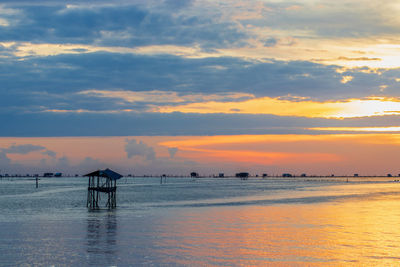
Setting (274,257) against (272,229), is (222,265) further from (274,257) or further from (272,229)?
(272,229)

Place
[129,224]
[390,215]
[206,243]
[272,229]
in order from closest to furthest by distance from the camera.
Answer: [206,243] → [272,229] → [129,224] → [390,215]

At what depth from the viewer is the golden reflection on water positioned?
86.7 ft

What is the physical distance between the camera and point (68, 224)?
42688 millimetres

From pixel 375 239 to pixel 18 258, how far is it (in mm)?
22936

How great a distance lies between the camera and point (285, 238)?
1309 inches

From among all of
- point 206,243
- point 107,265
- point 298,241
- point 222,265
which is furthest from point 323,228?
point 107,265

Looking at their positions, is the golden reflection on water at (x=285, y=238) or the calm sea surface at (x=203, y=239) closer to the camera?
the calm sea surface at (x=203, y=239)

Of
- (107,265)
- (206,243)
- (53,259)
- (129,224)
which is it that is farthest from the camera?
(129,224)

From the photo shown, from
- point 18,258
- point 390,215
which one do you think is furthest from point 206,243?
point 390,215

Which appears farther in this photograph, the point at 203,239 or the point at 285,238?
the point at 285,238

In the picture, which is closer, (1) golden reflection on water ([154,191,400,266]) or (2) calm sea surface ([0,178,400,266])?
(2) calm sea surface ([0,178,400,266])

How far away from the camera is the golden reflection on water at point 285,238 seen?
26.4 meters

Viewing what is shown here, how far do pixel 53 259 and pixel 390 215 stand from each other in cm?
3459

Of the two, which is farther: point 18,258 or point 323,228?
point 323,228
